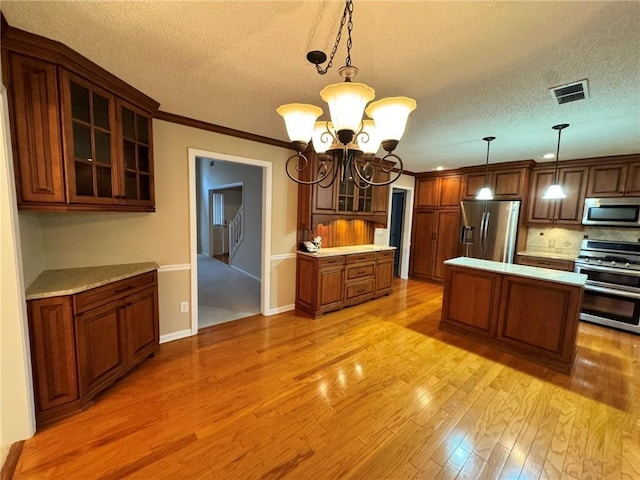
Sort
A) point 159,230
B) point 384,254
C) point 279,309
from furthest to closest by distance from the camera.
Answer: point 384,254 → point 279,309 → point 159,230

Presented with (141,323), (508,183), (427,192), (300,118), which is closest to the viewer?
(300,118)

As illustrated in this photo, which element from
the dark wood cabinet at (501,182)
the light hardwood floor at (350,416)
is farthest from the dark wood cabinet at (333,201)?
the dark wood cabinet at (501,182)

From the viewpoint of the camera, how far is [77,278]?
2.04 m

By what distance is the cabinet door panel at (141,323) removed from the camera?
7.54 feet

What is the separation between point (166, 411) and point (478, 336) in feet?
10.6

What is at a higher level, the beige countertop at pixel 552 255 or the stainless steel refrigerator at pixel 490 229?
the stainless steel refrigerator at pixel 490 229

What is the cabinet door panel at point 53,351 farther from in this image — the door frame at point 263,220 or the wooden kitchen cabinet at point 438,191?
the wooden kitchen cabinet at point 438,191

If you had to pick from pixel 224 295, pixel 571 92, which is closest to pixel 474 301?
pixel 571 92

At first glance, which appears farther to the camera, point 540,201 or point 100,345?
point 540,201

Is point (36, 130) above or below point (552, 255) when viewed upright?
above

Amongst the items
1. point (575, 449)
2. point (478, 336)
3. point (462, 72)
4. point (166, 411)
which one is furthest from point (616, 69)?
point (166, 411)

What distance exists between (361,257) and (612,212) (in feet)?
11.9

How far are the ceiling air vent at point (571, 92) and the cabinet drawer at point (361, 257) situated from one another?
8.99 feet

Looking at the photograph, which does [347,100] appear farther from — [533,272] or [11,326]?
[533,272]
